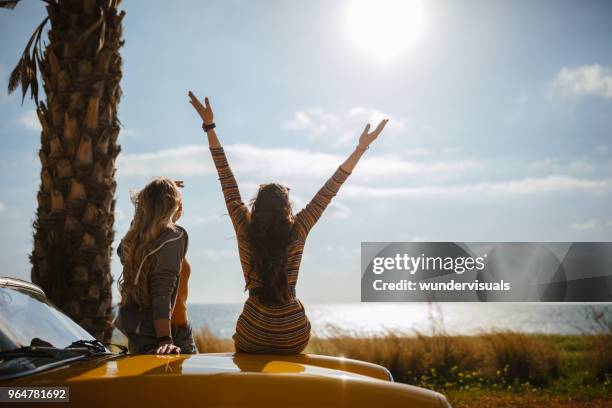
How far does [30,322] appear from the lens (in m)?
2.94

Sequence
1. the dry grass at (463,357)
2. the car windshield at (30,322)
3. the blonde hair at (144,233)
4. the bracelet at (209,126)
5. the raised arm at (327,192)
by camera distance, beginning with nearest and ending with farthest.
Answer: the car windshield at (30,322) → the blonde hair at (144,233) → the raised arm at (327,192) → the bracelet at (209,126) → the dry grass at (463,357)

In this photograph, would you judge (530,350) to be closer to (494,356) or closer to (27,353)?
(494,356)

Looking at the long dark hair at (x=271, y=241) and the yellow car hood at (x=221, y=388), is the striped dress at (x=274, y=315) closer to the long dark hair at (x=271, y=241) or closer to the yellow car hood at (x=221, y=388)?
the long dark hair at (x=271, y=241)

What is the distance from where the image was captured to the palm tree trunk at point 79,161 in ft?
23.4

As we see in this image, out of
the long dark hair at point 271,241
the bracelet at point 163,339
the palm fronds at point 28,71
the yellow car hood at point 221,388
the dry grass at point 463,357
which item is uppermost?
the palm fronds at point 28,71

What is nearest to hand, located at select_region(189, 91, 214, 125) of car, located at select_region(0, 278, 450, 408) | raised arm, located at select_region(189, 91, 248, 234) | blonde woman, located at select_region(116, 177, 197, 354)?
raised arm, located at select_region(189, 91, 248, 234)

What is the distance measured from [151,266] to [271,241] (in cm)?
70

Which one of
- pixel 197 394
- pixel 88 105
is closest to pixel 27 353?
pixel 197 394

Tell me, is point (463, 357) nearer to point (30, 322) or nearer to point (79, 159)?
point (79, 159)

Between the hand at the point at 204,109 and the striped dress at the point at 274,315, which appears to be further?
the hand at the point at 204,109

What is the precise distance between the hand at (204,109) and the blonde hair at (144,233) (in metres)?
0.98

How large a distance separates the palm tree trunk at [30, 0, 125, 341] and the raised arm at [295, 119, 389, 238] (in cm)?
405

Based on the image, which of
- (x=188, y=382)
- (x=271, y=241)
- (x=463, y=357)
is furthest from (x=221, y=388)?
(x=463, y=357)

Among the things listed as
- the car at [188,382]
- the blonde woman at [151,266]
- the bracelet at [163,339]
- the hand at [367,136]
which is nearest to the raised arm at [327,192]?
the hand at [367,136]
